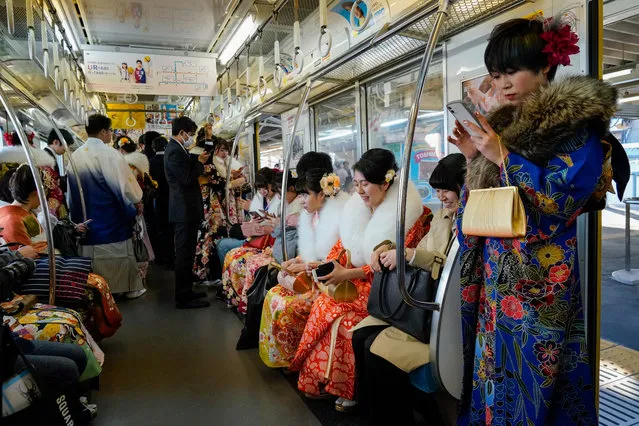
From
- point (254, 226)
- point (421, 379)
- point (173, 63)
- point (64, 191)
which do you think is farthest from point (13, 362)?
point (173, 63)

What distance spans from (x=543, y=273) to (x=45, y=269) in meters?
2.63

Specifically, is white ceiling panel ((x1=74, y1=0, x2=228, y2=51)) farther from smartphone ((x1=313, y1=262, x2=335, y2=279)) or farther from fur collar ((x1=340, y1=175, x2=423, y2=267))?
smartphone ((x1=313, y1=262, x2=335, y2=279))

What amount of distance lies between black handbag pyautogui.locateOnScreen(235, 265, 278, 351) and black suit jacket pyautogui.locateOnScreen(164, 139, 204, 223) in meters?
1.39

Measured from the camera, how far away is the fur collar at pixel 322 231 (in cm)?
280

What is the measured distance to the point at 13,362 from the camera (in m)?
1.45

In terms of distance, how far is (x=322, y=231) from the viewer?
2.85 metres

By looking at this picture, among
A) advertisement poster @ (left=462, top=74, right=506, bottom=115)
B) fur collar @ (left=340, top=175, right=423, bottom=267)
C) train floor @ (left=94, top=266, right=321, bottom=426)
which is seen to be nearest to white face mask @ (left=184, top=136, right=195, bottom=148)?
train floor @ (left=94, top=266, right=321, bottom=426)

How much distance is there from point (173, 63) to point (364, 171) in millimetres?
4715

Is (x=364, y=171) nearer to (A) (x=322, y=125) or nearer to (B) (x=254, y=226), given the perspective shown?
(B) (x=254, y=226)

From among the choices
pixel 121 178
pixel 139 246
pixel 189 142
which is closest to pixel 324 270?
pixel 189 142

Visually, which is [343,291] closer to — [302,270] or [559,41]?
[302,270]

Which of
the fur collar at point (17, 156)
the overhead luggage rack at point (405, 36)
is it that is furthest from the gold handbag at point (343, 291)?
the fur collar at point (17, 156)

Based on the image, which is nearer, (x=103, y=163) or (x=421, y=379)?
(x=421, y=379)

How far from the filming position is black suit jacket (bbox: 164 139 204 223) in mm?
4312
